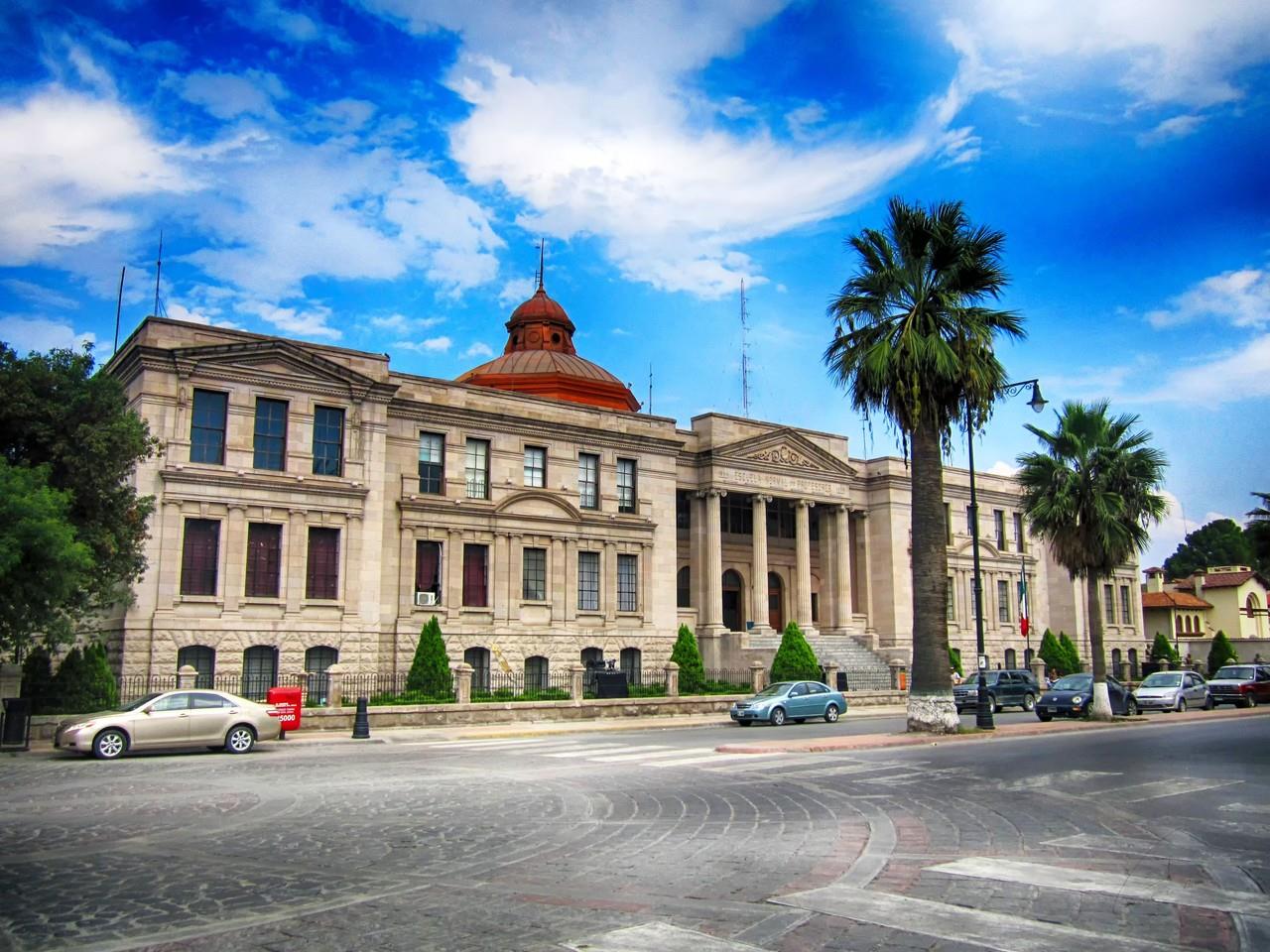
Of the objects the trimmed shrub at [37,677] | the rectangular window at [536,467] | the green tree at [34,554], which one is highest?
the rectangular window at [536,467]

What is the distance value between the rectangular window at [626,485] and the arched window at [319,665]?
14419 millimetres

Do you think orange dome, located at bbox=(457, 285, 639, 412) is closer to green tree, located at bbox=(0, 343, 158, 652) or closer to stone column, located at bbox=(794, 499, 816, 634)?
stone column, located at bbox=(794, 499, 816, 634)

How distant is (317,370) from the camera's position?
36250mm

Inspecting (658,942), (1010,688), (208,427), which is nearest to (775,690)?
(1010,688)

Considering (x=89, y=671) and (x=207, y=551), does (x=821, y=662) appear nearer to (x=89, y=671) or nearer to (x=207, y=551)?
(x=207, y=551)

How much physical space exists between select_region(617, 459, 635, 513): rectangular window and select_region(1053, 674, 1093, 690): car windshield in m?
18.7

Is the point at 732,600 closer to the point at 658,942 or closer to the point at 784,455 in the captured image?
the point at 784,455

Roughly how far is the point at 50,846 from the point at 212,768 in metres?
8.66

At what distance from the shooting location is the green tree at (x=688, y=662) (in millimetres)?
41281

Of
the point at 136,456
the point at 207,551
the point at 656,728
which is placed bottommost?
the point at 656,728

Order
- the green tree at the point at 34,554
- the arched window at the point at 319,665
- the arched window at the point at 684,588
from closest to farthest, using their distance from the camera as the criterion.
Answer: the green tree at the point at 34,554 → the arched window at the point at 319,665 → the arched window at the point at 684,588

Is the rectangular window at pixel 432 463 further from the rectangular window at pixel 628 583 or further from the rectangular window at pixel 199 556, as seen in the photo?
the rectangular window at pixel 628 583

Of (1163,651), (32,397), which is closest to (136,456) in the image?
(32,397)

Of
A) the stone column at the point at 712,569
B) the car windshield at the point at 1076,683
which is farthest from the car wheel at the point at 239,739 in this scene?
the stone column at the point at 712,569
